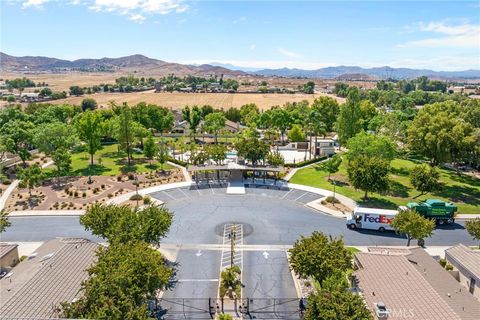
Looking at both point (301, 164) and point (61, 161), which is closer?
point (61, 161)

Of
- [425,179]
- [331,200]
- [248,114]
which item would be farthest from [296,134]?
[425,179]

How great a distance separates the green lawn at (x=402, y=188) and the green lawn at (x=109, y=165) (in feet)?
103

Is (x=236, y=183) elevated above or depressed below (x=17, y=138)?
below

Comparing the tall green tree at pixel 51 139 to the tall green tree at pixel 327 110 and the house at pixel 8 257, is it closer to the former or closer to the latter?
the house at pixel 8 257

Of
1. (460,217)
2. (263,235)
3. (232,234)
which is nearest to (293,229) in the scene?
(263,235)

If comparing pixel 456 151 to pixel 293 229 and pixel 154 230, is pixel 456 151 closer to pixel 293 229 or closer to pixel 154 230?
pixel 293 229

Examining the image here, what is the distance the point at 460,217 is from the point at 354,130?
36521mm

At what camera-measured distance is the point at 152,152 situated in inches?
3125

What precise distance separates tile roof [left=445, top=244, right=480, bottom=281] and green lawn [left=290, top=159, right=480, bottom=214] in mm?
18648

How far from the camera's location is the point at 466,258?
36.7m

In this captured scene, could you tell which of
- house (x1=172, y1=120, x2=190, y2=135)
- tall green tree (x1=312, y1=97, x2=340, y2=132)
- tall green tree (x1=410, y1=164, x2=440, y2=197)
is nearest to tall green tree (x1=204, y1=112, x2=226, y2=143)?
house (x1=172, y1=120, x2=190, y2=135)

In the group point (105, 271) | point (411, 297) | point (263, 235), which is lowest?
point (263, 235)

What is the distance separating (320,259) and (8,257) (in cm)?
3261

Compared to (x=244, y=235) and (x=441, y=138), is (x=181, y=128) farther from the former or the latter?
(x=244, y=235)
